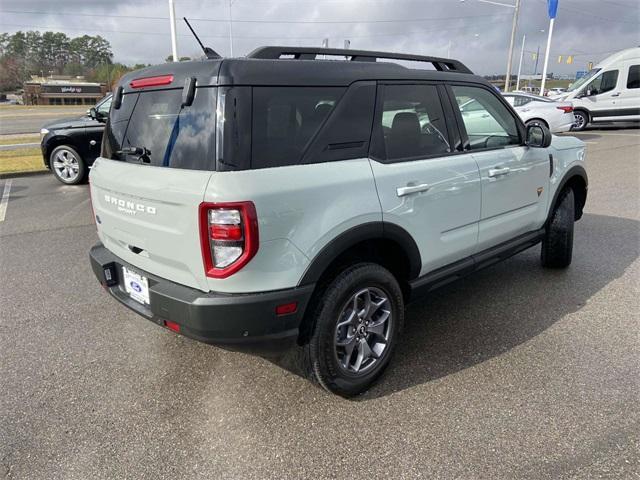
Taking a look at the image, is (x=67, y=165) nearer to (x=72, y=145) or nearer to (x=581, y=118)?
(x=72, y=145)

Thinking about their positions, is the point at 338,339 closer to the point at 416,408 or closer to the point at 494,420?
the point at 416,408

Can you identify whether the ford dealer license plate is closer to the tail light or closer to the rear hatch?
the rear hatch

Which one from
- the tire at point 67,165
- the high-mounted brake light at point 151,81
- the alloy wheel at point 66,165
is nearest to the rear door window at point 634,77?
the tire at point 67,165

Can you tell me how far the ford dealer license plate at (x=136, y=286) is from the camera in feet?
8.56

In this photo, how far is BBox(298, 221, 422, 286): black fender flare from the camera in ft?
7.80

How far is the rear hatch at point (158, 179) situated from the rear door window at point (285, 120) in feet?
0.71

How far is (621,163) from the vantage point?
437 inches

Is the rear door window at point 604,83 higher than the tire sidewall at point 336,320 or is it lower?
higher

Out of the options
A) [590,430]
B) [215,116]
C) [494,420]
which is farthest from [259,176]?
[590,430]

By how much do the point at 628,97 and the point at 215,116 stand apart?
64.6 ft

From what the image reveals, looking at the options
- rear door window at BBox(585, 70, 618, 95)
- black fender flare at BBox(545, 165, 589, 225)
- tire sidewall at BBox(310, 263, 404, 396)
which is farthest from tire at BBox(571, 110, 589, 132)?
tire sidewall at BBox(310, 263, 404, 396)

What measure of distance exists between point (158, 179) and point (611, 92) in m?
19.7

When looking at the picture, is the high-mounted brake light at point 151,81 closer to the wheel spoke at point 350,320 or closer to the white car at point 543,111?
the wheel spoke at point 350,320

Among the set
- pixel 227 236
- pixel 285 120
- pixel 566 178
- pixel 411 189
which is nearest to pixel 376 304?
pixel 411 189
